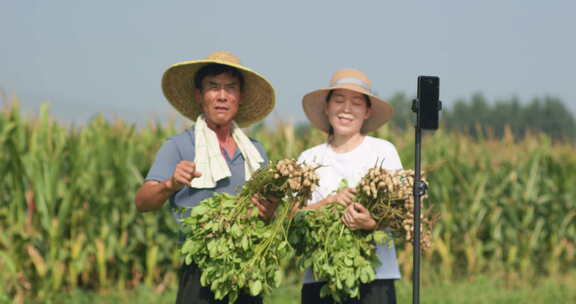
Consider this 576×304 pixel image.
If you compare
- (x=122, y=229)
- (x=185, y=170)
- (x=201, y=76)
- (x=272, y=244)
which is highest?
(x=201, y=76)

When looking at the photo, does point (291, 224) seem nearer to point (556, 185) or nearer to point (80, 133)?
point (80, 133)

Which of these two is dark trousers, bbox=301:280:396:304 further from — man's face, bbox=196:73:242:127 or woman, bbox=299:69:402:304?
man's face, bbox=196:73:242:127

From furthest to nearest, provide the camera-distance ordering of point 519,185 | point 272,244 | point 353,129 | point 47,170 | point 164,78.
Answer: point 519,185, point 47,170, point 164,78, point 353,129, point 272,244

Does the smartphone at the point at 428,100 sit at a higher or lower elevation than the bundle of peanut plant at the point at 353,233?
higher

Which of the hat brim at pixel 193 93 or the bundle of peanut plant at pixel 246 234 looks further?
the hat brim at pixel 193 93

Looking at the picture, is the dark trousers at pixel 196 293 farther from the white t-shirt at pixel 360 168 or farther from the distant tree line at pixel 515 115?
the distant tree line at pixel 515 115

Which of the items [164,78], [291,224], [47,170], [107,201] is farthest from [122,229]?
[291,224]

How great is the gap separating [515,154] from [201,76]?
6.85m

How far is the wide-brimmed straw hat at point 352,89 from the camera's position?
127 inches

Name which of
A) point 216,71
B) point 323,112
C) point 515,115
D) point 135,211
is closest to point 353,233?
point 323,112

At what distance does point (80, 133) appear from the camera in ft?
23.6

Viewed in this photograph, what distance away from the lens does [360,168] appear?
312 centimetres

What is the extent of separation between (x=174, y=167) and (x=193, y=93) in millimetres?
583

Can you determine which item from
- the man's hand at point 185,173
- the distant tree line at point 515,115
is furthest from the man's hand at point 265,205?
the distant tree line at point 515,115
